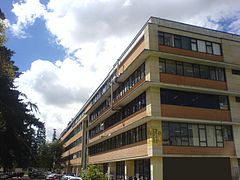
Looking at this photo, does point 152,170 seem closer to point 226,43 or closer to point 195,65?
point 195,65

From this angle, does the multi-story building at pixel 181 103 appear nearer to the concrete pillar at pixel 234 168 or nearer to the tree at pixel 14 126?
the concrete pillar at pixel 234 168

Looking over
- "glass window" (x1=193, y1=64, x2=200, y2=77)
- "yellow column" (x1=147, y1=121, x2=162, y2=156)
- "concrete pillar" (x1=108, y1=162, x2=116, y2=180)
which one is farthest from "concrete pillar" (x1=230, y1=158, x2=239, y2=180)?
"concrete pillar" (x1=108, y1=162, x2=116, y2=180)

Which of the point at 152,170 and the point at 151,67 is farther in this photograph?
the point at 151,67

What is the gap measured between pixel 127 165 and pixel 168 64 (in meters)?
11.7

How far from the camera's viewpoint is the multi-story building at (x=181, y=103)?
2680cm

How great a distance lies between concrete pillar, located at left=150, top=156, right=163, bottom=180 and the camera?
25.7 metres

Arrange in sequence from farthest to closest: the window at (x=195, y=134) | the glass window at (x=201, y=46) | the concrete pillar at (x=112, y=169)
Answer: the concrete pillar at (x=112, y=169) < the glass window at (x=201, y=46) < the window at (x=195, y=134)

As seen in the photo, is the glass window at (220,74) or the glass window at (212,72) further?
the glass window at (220,74)

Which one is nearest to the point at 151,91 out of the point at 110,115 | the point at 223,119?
the point at 223,119

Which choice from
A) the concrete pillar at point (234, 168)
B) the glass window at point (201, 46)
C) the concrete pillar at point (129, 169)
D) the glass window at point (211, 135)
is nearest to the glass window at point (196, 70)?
the glass window at point (201, 46)

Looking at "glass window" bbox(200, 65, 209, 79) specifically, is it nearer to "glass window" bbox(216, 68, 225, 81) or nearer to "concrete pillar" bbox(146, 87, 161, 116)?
"glass window" bbox(216, 68, 225, 81)

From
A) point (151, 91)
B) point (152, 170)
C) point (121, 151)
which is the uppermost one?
point (151, 91)

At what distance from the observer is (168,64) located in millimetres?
28875

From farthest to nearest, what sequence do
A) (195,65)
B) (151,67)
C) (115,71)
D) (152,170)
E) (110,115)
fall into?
(110,115) → (115,71) → (195,65) → (151,67) → (152,170)
